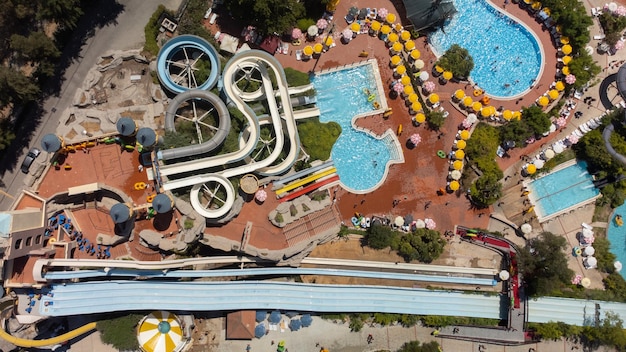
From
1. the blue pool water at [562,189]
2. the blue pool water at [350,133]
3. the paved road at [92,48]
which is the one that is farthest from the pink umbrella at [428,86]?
the paved road at [92,48]

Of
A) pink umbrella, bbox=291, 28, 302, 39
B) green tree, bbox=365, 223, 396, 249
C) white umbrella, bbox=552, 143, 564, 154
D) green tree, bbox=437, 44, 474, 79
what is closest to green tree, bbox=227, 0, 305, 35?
pink umbrella, bbox=291, 28, 302, 39

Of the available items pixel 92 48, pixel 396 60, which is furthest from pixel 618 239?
pixel 92 48

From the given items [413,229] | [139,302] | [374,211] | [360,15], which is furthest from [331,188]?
[139,302]

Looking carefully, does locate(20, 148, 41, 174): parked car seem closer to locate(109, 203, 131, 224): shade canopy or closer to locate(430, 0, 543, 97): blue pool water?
locate(109, 203, 131, 224): shade canopy

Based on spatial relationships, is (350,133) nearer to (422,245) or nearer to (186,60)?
(422,245)

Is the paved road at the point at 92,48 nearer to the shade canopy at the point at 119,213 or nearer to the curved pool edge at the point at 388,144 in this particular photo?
the shade canopy at the point at 119,213
